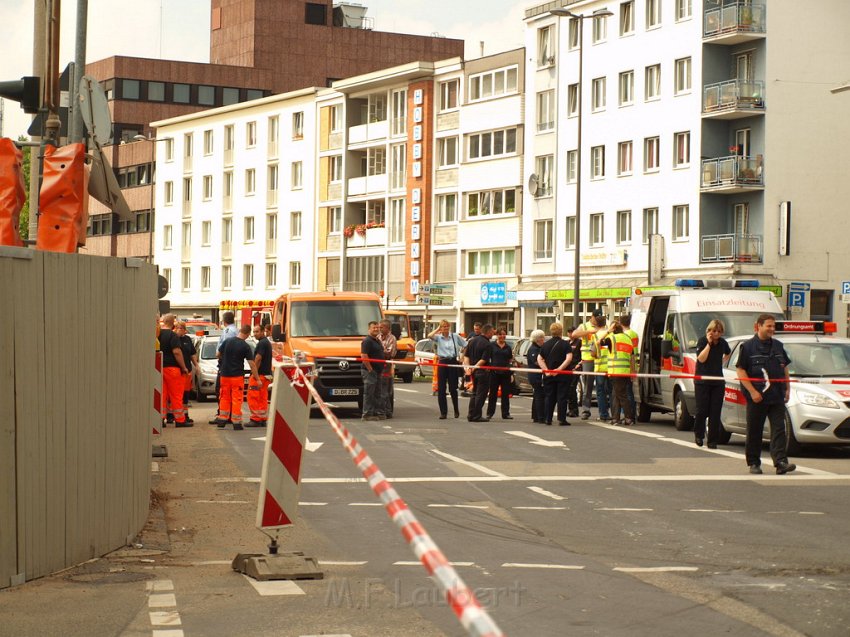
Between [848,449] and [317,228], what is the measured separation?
64.1 m

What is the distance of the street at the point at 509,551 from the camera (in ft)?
26.5

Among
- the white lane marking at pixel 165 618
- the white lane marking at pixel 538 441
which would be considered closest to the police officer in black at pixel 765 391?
the white lane marking at pixel 538 441

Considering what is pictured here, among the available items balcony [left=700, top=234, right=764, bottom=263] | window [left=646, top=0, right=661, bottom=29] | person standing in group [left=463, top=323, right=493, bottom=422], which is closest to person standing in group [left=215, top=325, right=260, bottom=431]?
person standing in group [left=463, top=323, right=493, bottom=422]

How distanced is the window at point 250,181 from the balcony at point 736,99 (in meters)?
38.4

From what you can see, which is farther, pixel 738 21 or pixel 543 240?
pixel 543 240

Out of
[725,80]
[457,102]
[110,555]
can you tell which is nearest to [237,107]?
[457,102]

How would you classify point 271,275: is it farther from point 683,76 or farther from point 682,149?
point 683,76

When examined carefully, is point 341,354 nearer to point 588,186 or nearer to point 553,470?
point 553,470

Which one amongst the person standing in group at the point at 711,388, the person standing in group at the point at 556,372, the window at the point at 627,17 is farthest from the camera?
the window at the point at 627,17

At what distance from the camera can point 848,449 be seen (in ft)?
68.5

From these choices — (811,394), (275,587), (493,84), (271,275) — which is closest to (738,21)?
(493,84)

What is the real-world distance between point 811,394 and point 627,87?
4387 centimetres

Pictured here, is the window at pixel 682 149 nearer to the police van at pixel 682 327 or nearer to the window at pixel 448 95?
the window at pixel 448 95

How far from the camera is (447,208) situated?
2926 inches
